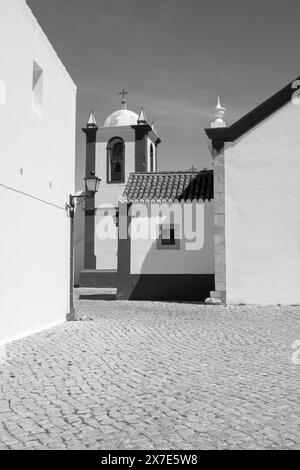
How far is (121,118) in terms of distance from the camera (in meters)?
25.8

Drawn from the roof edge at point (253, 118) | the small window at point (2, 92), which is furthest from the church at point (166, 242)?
the small window at point (2, 92)

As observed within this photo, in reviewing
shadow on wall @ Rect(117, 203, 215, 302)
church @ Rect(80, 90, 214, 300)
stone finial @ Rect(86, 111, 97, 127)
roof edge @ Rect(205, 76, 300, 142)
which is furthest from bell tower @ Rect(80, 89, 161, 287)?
roof edge @ Rect(205, 76, 300, 142)

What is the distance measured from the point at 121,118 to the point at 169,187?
9757mm

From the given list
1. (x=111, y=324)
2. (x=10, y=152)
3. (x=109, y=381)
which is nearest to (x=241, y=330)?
(x=111, y=324)

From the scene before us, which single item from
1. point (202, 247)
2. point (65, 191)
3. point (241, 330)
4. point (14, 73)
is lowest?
point (241, 330)

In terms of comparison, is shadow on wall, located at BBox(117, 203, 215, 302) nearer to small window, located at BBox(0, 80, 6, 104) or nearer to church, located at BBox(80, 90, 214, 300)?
church, located at BBox(80, 90, 214, 300)

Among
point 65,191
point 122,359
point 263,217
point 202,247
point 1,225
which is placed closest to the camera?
point 122,359

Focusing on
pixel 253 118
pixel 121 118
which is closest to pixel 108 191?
pixel 121 118

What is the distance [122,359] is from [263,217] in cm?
845

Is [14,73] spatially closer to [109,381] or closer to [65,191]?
[65,191]

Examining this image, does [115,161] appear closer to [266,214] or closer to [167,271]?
[167,271]

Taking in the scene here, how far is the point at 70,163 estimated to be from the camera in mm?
11453

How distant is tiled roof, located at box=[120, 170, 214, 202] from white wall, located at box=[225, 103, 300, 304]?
91.8 inches

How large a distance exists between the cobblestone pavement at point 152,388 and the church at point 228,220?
4263 mm
